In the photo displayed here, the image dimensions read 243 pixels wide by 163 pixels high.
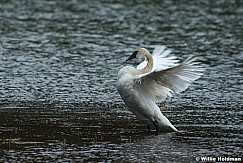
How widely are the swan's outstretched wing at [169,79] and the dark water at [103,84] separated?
0.85 metres

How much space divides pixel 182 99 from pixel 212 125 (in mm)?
3172

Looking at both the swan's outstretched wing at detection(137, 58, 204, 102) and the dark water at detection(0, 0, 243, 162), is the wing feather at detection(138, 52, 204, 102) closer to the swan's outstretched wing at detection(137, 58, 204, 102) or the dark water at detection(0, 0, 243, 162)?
the swan's outstretched wing at detection(137, 58, 204, 102)

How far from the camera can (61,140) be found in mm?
13242

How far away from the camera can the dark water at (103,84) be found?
505 inches

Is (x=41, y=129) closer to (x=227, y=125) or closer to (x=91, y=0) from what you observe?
(x=227, y=125)

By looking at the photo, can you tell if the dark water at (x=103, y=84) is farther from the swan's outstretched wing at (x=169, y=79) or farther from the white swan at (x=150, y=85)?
the swan's outstretched wing at (x=169, y=79)

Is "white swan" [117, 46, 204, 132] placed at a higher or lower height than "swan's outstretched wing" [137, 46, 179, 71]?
lower

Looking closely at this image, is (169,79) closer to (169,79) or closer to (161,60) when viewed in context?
(169,79)

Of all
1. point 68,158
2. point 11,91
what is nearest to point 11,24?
point 11,91

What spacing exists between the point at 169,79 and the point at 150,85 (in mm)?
Result: 536

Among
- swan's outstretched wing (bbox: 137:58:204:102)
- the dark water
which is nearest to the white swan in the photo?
swan's outstretched wing (bbox: 137:58:204:102)

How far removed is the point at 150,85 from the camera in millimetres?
14273

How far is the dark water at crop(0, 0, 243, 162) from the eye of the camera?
42.1 ft

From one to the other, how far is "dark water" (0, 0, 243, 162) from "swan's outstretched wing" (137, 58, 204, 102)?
849mm
